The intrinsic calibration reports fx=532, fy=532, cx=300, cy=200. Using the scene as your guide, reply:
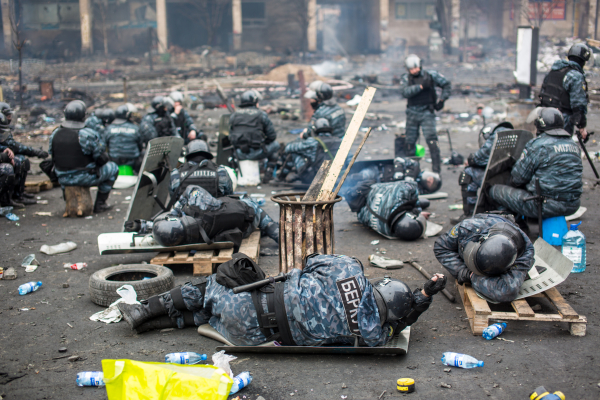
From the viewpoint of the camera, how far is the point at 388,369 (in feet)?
11.5

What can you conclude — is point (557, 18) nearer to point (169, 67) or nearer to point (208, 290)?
point (169, 67)

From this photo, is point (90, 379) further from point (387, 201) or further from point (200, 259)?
point (387, 201)

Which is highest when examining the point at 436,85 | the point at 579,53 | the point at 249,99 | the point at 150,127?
the point at 579,53

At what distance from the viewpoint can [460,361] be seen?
3.47 meters

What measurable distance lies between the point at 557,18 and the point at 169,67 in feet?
84.6

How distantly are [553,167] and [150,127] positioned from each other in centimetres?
696

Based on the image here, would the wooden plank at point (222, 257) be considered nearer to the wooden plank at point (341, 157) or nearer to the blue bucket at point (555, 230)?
the wooden plank at point (341, 157)

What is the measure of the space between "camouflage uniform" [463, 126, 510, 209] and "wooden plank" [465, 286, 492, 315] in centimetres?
Answer: 256

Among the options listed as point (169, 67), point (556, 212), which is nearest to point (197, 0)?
point (169, 67)

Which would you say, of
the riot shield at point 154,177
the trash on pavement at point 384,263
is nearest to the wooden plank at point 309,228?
the trash on pavement at point 384,263

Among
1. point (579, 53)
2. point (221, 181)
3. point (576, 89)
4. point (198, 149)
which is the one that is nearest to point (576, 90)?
point (576, 89)

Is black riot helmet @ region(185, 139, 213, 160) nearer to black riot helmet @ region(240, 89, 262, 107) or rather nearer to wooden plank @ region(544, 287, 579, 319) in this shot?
wooden plank @ region(544, 287, 579, 319)

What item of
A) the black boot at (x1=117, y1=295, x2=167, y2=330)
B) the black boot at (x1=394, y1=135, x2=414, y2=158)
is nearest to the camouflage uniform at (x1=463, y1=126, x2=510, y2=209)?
the black boot at (x1=394, y1=135, x2=414, y2=158)

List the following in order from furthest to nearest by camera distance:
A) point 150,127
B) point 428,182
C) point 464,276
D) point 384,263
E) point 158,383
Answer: point 150,127 < point 428,182 < point 384,263 < point 464,276 < point 158,383
